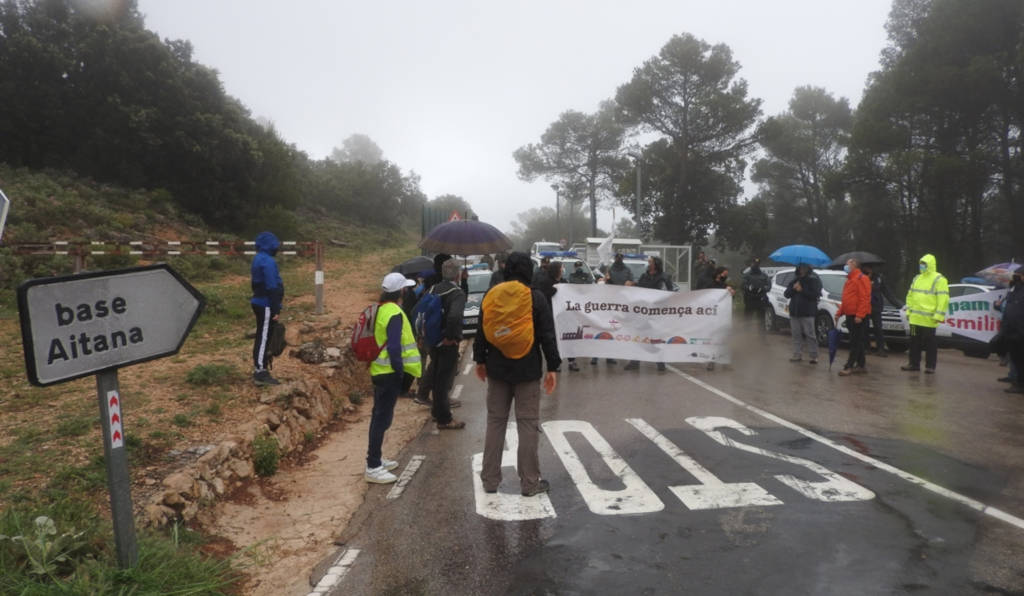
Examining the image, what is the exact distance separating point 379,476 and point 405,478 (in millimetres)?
231

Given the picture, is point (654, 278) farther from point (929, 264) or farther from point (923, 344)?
point (923, 344)

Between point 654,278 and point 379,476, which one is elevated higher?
point 654,278

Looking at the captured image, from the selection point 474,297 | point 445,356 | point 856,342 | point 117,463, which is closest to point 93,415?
point 445,356

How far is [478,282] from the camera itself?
16.2m

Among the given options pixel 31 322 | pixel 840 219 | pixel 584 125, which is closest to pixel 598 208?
pixel 584 125

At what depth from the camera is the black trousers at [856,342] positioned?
1096cm

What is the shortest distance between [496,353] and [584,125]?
193 feet

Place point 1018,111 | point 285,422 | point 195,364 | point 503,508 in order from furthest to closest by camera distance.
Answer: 1. point 1018,111
2. point 195,364
3. point 285,422
4. point 503,508

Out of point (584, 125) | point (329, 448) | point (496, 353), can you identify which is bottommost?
point (329, 448)

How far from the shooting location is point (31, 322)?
283cm

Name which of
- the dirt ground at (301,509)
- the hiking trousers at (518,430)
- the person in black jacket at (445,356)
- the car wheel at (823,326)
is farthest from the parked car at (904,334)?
the hiking trousers at (518,430)

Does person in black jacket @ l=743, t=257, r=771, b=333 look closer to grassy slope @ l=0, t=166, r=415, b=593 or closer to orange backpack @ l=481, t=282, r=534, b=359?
grassy slope @ l=0, t=166, r=415, b=593

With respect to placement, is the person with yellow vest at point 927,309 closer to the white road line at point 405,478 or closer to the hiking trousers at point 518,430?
the hiking trousers at point 518,430

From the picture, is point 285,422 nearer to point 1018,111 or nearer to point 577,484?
point 577,484
